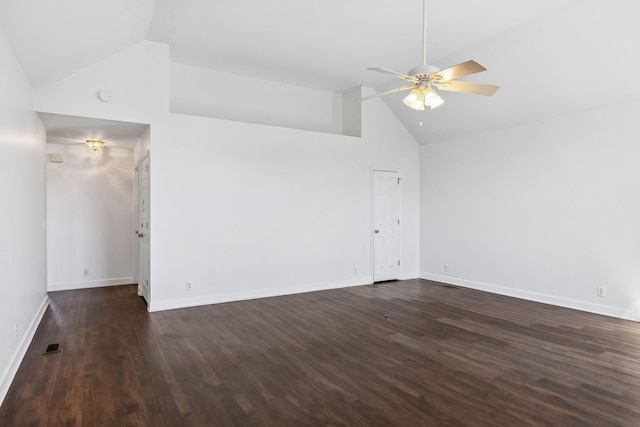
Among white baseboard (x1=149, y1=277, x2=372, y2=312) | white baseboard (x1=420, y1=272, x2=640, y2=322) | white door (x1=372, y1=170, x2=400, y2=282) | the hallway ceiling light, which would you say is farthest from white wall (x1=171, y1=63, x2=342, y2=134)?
white baseboard (x1=420, y1=272, x2=640, y2=322)

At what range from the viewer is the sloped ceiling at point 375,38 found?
3572 millimetres

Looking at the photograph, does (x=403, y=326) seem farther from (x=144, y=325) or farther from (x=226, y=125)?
(x=226, y=125)

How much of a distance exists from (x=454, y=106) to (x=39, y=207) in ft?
20.3

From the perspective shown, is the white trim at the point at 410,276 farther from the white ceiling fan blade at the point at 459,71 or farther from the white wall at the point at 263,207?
the white ceiling fan blade at the point at 459,71

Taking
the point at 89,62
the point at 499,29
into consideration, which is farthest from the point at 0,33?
the point at 499,29

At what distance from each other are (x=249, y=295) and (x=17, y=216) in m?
3.07

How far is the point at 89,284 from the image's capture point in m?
6.39

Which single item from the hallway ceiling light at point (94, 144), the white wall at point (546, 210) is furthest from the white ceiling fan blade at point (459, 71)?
the hallway ceiling light at point (94, 144)

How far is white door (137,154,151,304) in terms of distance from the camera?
5.21 metres

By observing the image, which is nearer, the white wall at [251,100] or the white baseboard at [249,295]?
the white baseboard at [249,295]

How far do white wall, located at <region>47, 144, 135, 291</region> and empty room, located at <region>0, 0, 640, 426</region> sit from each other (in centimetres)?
4

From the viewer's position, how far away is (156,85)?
4918mm

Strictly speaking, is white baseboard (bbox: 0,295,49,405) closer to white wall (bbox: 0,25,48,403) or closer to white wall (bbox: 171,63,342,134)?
white wall (bbox: 0,25,48,403)

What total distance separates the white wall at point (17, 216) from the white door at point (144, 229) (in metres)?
1.23
